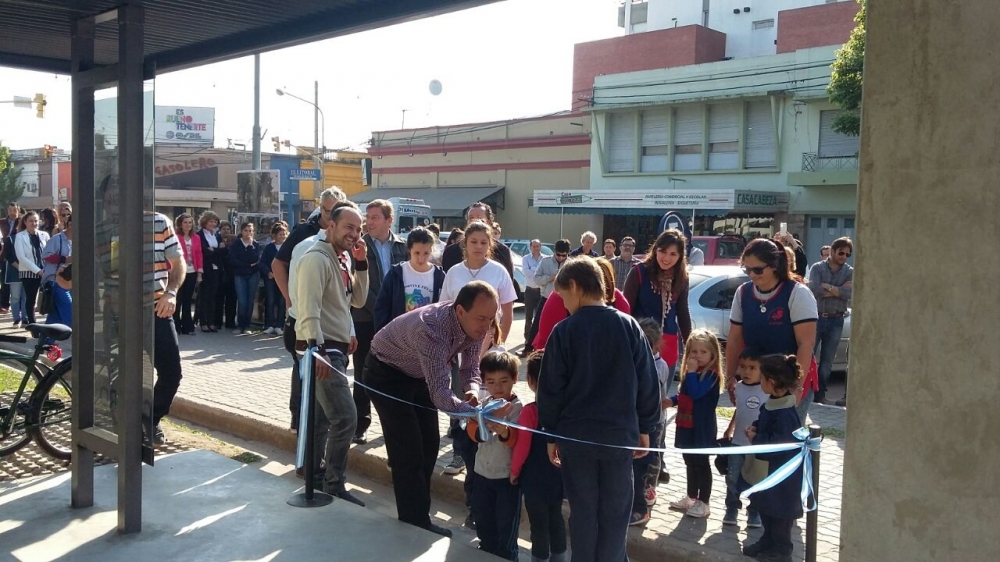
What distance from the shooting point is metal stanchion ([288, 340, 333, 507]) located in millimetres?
5348

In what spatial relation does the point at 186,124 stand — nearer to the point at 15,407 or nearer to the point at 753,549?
the point at 15,407

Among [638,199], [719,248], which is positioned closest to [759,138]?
[638,199]

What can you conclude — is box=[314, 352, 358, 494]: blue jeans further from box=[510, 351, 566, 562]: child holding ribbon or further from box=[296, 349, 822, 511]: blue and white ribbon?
box=[510, 351, 566, 562]: child holding ribbon

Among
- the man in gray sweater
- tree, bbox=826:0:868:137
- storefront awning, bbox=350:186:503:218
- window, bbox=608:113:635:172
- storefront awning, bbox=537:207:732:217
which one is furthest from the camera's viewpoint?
storefront awning, bbox=350:186:503:218

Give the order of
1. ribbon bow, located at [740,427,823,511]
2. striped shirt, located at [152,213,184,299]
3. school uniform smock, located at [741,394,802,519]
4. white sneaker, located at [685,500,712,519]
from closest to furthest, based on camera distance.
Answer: ribbon bow, located at [740,427,823,511] → school uniform smock, located at [741,394,802,519] → white sneaker, located at [685,500,712,519] → striped shirt, located at [152,213,184,299]

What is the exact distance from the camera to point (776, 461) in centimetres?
510

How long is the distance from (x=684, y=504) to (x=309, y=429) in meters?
2.55

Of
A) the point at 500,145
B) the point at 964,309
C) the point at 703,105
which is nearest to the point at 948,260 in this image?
the point at 964,309

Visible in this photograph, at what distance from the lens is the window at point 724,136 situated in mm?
33219

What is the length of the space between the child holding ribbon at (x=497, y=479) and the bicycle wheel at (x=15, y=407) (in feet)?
12.9

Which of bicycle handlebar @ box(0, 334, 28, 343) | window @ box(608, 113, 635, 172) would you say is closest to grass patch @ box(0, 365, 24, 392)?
bicycle handlebar @ box(0, 334, 28, 343)

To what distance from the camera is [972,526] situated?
2791mm

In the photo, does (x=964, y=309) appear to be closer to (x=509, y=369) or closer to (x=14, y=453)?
(x=509, y=369)

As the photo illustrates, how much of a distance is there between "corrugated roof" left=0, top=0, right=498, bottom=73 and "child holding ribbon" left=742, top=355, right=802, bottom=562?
2769 mm
